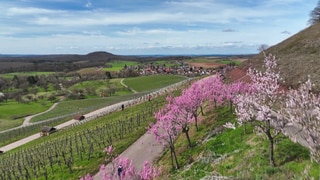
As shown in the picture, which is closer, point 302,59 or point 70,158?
point 70,158

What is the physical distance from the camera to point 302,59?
49.9 meters

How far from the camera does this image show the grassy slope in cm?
1463

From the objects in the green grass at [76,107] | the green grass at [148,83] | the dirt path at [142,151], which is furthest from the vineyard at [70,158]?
the green grass at [148,83]

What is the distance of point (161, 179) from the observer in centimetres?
2292

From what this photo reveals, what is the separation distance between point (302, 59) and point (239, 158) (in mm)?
37028

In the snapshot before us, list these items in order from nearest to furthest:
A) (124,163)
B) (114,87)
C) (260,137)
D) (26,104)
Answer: (124,163) → (260,137) → (26,104) → (114,87)

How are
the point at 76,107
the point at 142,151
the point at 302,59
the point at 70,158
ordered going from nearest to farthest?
the point at 142,151 → the point at 70,158 → the point at 302,59 → the point at 76,107

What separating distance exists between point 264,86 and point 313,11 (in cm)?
9668

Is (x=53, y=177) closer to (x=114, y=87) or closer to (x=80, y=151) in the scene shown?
(x=80, y=151)

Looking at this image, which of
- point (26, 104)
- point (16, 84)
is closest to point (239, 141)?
point (26, 104)

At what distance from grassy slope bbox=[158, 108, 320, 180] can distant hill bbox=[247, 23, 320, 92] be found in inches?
606

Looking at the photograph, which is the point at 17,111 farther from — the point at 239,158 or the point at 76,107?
the point at 239,158

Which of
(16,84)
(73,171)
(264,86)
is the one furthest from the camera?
(16,84)

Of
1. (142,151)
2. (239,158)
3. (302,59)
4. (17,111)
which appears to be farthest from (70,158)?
(17,111)
